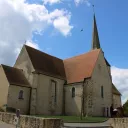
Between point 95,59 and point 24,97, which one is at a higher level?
point 95,59

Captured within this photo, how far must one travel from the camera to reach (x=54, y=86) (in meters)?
35.9

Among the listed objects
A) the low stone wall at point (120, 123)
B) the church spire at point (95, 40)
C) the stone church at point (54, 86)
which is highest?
the church spire at point (95, 40)

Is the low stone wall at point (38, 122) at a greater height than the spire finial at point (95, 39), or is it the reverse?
the spire finial at point (95, 39)

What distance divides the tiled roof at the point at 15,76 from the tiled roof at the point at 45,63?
2.61 metres

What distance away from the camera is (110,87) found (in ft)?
129

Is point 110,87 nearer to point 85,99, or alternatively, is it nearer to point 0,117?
point 85,99

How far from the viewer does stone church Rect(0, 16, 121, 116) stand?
31.3m

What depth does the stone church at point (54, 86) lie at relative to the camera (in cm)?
3134

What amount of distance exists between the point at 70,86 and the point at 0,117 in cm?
1611

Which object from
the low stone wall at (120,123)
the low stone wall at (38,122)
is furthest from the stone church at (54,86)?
the low stone wall at (120,123)

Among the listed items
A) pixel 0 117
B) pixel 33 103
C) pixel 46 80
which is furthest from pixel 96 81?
pixel 0 117

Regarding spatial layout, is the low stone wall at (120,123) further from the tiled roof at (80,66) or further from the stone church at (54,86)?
the tiled roof at (80,66)

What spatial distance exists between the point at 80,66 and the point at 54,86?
6.24 meters

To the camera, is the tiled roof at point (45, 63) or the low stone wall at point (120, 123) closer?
the low stone wall at point (120, 123)
